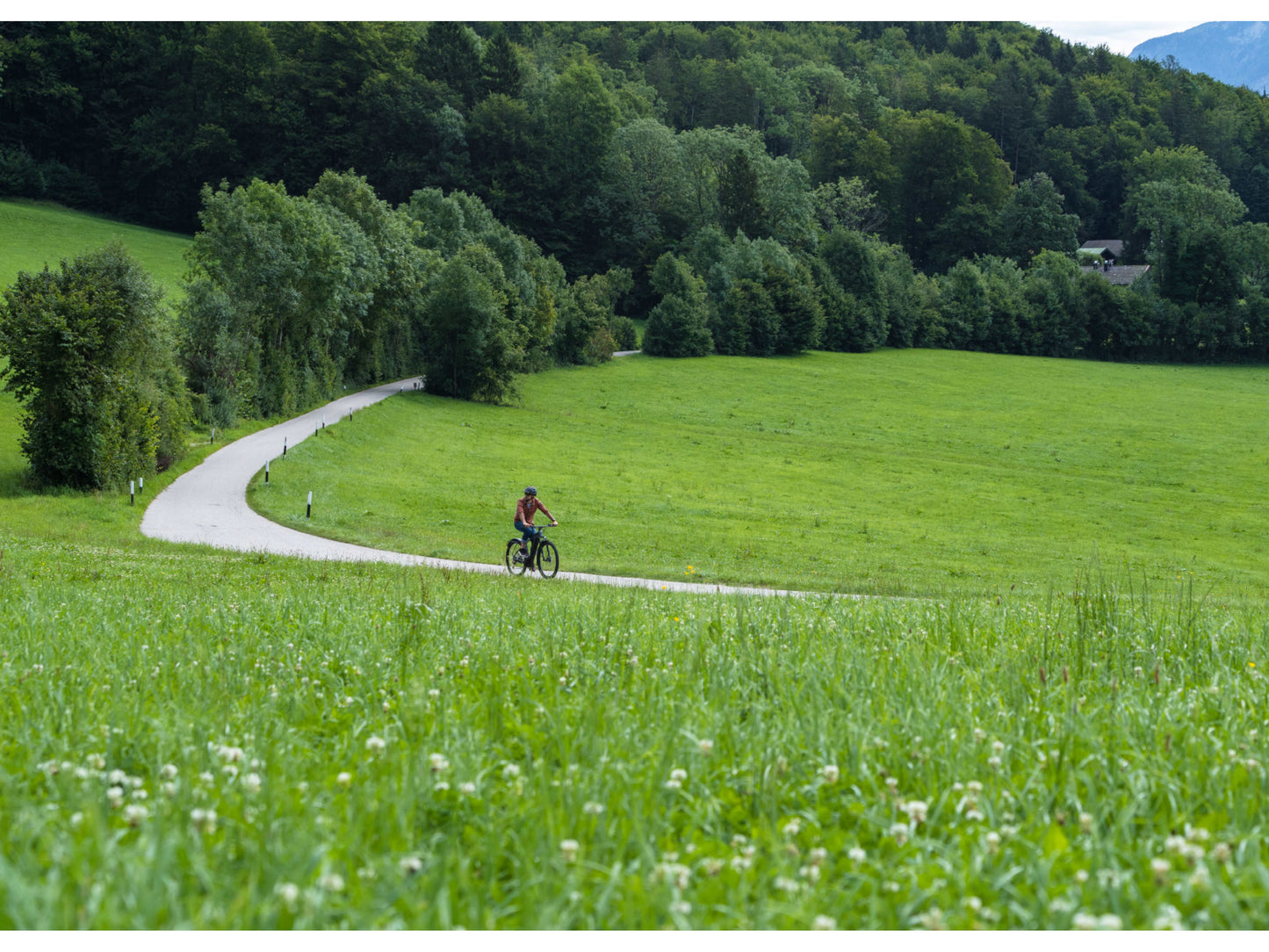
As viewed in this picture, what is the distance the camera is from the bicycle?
23.4 metres

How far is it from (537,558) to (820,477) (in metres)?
26.4

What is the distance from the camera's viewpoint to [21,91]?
5025cm

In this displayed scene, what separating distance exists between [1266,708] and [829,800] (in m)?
2.27

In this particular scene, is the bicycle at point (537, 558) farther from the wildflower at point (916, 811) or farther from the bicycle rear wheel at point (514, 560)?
the wildflower at point (916, 811)

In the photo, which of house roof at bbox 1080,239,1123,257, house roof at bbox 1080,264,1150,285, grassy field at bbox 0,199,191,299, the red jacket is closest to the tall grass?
the red jacket

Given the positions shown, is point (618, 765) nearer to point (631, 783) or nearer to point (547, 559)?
point (631, 783)

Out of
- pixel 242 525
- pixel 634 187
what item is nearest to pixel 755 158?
pixel 634 187

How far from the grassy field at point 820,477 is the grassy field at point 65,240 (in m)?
28.4

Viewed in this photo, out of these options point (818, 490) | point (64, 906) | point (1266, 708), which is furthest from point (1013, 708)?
point (818, 490)

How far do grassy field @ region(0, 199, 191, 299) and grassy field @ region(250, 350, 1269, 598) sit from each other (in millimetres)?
28399

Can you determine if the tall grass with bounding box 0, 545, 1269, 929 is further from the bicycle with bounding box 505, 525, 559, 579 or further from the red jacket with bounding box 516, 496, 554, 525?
the bicycle with bounding box 505, 525, 559, 579

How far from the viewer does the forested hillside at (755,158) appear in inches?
3147

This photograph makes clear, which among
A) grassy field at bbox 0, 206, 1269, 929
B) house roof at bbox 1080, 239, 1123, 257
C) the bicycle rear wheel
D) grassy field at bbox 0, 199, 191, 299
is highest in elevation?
house roof at bbox 1080, 239, 1123, 257

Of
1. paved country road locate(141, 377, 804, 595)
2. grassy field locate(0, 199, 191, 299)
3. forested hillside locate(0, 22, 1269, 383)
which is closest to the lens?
paved country road locate(141, 377, 804, 595)
